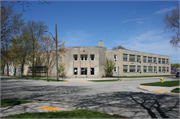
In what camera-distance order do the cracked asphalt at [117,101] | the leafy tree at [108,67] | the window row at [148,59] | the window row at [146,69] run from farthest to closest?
the window row at [148,59]
the window row at [146,69]
the leafy tree at [108,67]
the cracked asphalt at [117,101]

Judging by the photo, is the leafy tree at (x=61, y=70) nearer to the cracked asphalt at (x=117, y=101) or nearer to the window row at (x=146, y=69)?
the window row at (x=146, y=69)

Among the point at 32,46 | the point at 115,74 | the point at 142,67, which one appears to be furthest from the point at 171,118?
the point at 142,67

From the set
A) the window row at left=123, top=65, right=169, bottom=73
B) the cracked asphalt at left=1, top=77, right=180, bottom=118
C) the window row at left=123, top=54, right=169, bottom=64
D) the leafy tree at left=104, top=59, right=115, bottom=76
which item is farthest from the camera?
the window row at left=123, top=54, right=169, bottom=64

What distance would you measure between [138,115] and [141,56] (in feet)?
158

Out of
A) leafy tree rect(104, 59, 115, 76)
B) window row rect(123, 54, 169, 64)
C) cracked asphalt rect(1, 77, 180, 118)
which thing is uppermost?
window row rect(123, 54, 169, 64)

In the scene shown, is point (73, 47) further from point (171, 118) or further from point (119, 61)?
point (171, 118)

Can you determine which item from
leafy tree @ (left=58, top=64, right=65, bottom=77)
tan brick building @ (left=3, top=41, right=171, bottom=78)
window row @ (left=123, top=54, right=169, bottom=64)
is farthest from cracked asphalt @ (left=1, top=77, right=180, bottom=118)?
window row @ (left=123, top=54, right=169, bottom=64)

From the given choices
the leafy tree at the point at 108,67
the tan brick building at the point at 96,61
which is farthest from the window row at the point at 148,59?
the leafy tree at the point at 108,67

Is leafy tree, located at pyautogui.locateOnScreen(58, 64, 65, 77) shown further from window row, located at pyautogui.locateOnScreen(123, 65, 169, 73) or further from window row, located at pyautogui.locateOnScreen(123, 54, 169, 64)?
window row, located at pyautogui.locateOnScreen(123, 54, 169, 64)

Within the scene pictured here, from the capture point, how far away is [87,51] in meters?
39.2

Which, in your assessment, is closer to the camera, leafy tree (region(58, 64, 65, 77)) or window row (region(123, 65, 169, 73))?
leafy tree (region(58, 64, 65, 77))

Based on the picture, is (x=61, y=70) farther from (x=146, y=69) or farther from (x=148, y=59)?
(x=148, y=59)

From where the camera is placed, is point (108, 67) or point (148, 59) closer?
point (108, 67)

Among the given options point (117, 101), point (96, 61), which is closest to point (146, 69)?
point (96, 61)
